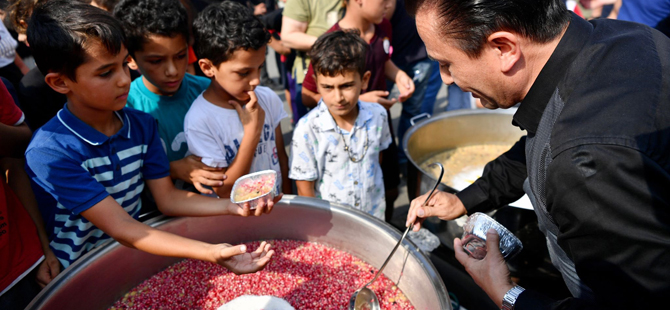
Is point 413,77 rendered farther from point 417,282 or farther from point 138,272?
point 138,272

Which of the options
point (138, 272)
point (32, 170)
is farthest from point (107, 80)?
point (138, 272)

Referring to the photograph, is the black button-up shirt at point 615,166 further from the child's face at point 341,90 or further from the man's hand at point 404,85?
the man's hand at point 404,85

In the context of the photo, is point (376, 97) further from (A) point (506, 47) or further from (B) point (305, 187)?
(A) point (506, 47)

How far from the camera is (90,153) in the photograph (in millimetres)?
1640

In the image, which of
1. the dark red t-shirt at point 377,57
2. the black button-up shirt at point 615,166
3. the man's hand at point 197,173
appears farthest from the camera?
the dark red t-shirt at point 377,57

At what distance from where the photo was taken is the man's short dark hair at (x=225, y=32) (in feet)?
6.84

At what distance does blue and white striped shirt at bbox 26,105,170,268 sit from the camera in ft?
4.95

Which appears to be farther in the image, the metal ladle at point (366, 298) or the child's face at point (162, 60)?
the child's face at point (162, 60)

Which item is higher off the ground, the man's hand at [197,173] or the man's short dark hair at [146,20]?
the man's short dark hair at [146,20]

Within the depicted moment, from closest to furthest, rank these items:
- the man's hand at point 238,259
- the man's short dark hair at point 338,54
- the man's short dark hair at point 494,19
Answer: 1. the man's short dark hair at point 494,19
2. the man's hand at point 238,259
3. the man's short dark hair at point 338,54

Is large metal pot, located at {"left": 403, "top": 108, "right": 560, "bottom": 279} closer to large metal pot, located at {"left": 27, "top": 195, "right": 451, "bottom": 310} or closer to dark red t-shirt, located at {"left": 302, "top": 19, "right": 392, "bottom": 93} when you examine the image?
dark red t-shirt, located at {"left": 302, "top": 19, "right": 392, "bottom": 93}

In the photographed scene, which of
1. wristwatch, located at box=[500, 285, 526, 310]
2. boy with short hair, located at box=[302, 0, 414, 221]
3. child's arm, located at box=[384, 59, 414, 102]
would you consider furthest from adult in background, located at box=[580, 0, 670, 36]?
wristwatch, located at box=[500, 285, 526, 310]

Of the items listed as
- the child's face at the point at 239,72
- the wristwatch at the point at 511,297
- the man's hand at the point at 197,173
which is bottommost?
the man's hand at the point at 197,173

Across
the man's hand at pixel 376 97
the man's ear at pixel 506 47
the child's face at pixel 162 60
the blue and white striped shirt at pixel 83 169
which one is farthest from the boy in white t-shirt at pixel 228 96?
the man's ear at pixel 506 47
